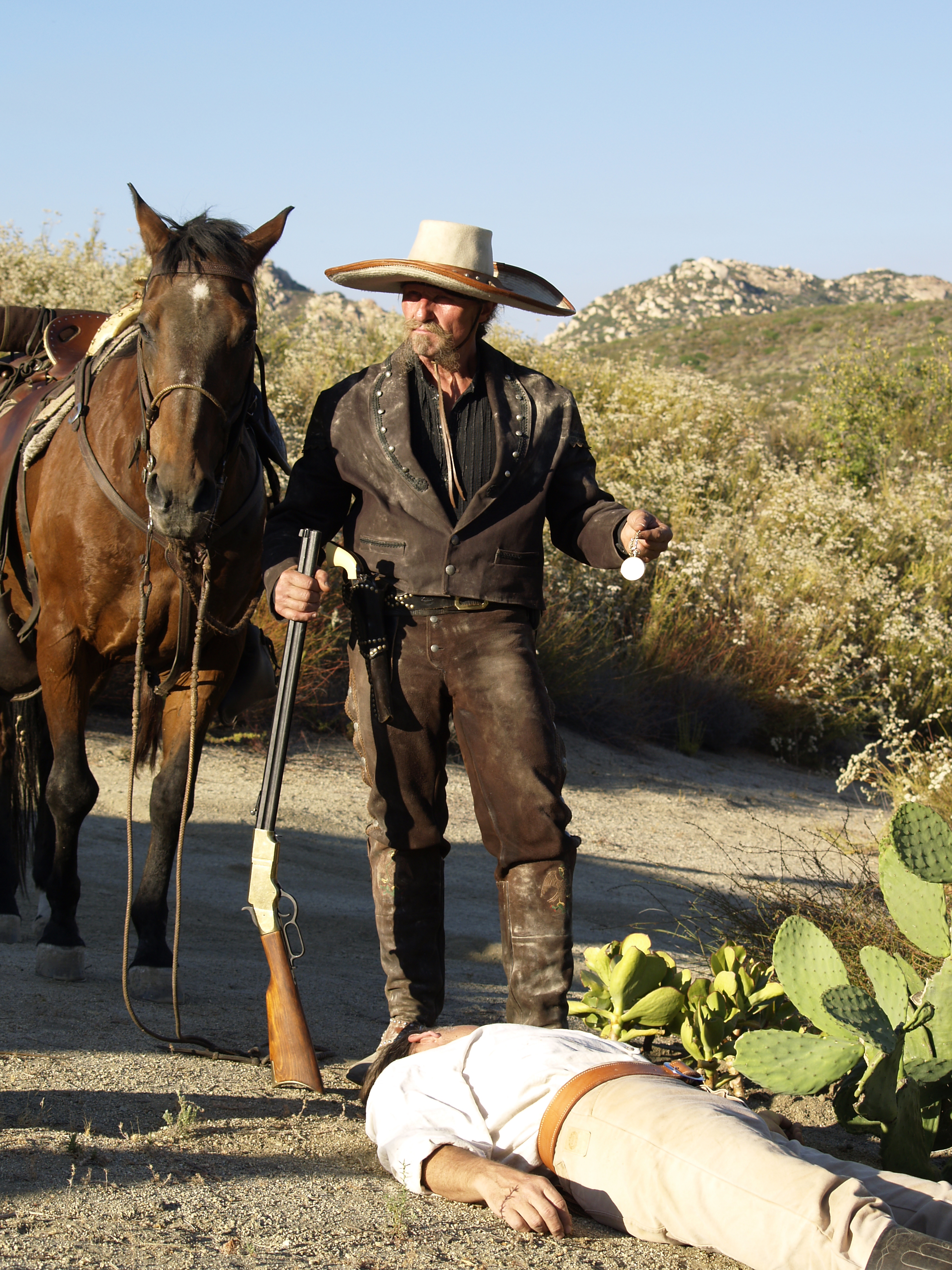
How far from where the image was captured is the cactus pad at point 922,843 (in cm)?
332

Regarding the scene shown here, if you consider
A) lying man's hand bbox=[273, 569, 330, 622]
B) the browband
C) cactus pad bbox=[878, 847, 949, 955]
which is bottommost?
cactus pad bbox=[878, 847, 949, 955]

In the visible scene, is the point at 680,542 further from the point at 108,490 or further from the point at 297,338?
the point at 108,490

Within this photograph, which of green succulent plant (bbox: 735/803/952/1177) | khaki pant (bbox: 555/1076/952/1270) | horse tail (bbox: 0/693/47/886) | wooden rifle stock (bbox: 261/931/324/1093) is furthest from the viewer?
horse tail (bbox: 0/693/47/886)

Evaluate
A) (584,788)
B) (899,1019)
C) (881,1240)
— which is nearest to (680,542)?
(584,788)

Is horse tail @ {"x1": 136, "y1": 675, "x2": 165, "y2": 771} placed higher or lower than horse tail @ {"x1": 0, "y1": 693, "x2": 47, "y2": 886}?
higher

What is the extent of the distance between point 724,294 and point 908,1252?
80879 millimetres

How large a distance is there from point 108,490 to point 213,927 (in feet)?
7.72

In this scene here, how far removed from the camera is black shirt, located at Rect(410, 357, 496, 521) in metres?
3.83

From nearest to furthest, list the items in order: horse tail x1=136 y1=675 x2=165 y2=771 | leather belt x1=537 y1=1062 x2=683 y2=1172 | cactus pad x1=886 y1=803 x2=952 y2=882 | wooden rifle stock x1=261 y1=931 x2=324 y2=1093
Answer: leather belt x1=537 y1=1062 x2=683 y2=1172 → cactus pad x1=886 y1=803 x2=952 y2=882 → wooden rifle stock x1=261 y1=931 x2=324 y2=1093 → horse tail x1=136 y1=675 x2=165 y2=771

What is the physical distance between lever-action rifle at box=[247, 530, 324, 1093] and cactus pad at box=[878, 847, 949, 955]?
1397 mm

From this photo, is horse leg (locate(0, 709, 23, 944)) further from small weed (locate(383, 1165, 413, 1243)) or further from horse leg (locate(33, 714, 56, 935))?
small weed (locate(383, 1165, 413, 1243))

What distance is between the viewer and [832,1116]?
3.92 metres

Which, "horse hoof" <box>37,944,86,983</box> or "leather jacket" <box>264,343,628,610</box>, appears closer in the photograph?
"leather jacket" <box>264,343,628,610</box>

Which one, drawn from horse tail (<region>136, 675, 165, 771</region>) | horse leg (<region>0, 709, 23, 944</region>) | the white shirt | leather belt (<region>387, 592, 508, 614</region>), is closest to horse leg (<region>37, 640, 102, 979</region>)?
horse tail (<region>136, 675, 165, 771</region>)
